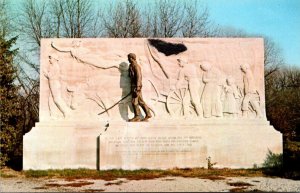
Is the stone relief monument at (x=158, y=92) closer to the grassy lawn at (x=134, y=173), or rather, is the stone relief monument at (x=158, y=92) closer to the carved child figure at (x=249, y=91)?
the carved child figure at (x=249, y=91)

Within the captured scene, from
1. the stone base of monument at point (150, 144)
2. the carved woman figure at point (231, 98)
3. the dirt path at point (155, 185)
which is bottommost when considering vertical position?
the dirt path at point (155, 185)

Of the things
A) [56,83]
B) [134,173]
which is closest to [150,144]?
[134,173]

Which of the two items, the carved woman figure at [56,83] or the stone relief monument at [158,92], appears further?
the carved woman figure at [56,83]

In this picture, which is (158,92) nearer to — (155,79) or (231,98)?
(155,79)

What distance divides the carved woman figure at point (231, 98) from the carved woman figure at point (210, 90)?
8.5 inches

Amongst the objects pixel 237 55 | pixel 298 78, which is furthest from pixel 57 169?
pixel 298 78

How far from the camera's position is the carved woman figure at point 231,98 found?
15.0 meters

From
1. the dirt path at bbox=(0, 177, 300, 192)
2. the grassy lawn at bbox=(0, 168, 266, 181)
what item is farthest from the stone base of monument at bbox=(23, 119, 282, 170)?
the dirt path at bbox=(0, 177, 300, 192)

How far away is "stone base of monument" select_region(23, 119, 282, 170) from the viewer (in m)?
14.0

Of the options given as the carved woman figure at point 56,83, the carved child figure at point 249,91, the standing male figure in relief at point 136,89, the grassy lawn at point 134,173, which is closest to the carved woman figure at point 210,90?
the carved child figure at point 249,91

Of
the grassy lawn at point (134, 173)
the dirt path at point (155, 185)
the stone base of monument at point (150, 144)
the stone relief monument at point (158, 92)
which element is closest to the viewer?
the dirt path at point (155, 185)

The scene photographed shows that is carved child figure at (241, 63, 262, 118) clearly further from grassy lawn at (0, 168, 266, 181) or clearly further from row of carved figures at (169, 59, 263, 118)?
grassy lawn at (0, 168, 266, 181)

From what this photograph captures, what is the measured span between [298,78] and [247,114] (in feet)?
84.1

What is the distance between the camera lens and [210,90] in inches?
592
